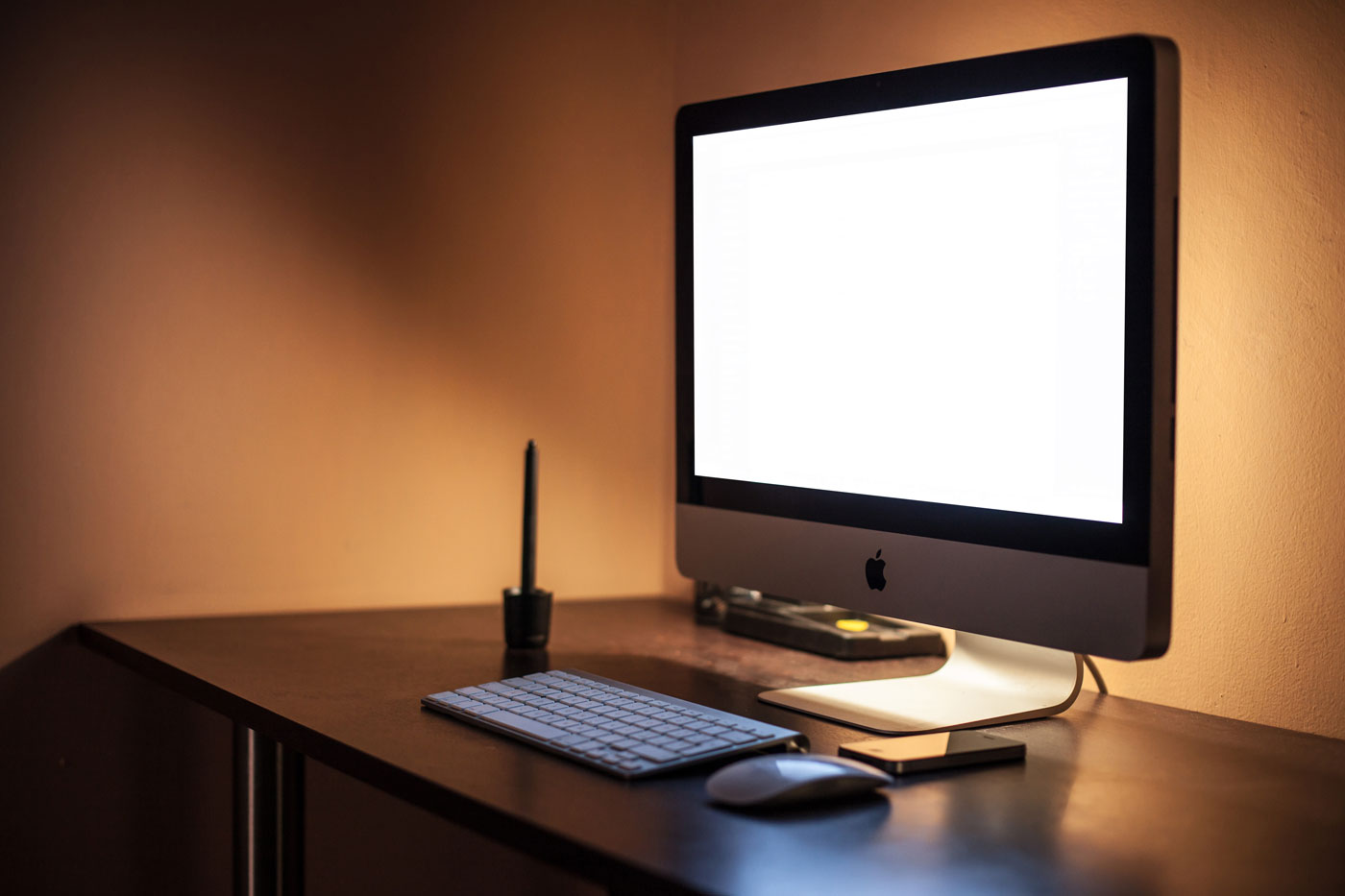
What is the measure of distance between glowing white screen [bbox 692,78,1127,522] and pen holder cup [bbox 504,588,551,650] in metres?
0.24

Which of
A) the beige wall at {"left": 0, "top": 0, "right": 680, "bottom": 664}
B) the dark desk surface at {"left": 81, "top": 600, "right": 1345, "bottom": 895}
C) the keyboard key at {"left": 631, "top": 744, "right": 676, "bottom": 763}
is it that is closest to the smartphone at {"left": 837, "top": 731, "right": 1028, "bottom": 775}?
the dark desk surface at {"left": 81, "top": 600, "right": 1345, "bottom": 895}

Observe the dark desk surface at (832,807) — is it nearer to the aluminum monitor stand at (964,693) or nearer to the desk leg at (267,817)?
the aluminum monitor stand at (964,693)

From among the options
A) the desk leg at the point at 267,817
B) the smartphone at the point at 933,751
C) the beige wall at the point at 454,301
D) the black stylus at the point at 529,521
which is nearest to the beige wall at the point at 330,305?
the beige wall at the point at 454,301

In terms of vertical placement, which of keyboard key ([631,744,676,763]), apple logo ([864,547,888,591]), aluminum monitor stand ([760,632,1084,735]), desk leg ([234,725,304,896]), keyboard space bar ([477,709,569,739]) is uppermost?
apple logo ([864,547,888,591])

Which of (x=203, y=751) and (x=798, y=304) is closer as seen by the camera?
(x=798, y=304)

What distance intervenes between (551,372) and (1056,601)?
3.29 feet

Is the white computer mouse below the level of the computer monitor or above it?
below

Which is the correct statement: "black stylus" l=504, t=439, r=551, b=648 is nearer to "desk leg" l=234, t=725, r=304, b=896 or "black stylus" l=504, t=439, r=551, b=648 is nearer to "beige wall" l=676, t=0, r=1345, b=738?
"desk leg" l=234, t=725, r=304, b=896

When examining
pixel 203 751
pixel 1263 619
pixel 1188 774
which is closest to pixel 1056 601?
pixel 1188 774

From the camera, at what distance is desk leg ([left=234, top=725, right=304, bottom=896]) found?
1455mm

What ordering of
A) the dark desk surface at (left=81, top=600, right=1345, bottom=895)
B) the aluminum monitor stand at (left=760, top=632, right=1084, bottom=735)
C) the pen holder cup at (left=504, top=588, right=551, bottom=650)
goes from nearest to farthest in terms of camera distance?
the dark desk surface at (left=81, top=600, right=1345, bottom=895)
the aluminum monitor stand at (left=760, top=632, right=1084, bottom=735)
the pen holder cup at (left=504, top=588, right=551, bottom=650)

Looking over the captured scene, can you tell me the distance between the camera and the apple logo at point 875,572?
1.10 meters

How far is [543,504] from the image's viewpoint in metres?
1.82

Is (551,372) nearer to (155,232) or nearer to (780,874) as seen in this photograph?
(155,232)
